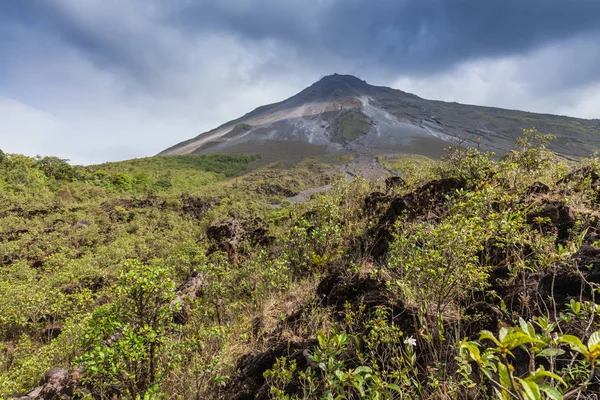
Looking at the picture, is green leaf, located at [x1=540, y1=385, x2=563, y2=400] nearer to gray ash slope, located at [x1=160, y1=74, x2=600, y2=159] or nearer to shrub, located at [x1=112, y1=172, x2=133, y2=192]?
shrub, located at [x1=112, y1=172, x2=133, y2=192]

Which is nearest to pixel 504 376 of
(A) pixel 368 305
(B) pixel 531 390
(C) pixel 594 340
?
(B) pixel 531 390

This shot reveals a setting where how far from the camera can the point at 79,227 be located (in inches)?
497

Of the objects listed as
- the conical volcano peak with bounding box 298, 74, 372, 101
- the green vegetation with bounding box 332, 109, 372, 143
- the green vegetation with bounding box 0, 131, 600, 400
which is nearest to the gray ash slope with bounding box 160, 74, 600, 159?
the green vegetation with bounding box 332, 109, 372, 143

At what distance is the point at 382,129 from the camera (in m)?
56.7

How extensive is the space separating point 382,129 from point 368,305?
58313mm

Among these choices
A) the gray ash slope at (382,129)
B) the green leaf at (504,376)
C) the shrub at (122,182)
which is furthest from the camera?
the gray ash slope at (382,129)

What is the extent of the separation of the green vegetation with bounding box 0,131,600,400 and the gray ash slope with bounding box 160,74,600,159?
1503 inches

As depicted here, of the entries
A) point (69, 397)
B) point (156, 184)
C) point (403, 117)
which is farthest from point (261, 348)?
point (403, 117)

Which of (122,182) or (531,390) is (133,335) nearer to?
(531,390)

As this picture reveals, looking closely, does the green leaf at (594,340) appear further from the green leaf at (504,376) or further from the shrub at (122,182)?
the shrub at (122,182)

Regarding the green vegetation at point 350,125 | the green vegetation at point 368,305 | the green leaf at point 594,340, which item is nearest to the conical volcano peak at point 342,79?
the green vegetation at point 350,125

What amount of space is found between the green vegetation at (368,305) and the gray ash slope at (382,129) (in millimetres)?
38179

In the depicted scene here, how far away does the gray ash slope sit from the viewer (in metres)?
47.0

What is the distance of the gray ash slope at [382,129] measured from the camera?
46969 millimetres
